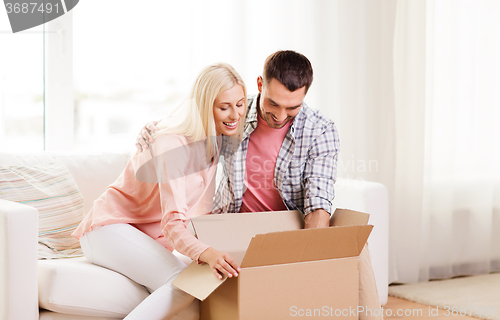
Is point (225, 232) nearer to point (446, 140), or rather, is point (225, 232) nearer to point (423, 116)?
point (423, 116)

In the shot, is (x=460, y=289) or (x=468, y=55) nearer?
(x=460, y=289)

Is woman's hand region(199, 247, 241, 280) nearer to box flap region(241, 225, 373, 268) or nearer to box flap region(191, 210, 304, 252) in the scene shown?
box flap region(241, 225, 373, 268)

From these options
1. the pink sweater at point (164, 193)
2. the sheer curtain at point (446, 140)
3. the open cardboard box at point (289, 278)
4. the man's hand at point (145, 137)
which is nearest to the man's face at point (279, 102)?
the pink sweater at point (164, 193)

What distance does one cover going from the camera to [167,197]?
1417mm

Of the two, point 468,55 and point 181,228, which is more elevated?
point 468,55

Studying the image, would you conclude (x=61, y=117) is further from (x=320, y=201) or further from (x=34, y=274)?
(x=320, y=201)

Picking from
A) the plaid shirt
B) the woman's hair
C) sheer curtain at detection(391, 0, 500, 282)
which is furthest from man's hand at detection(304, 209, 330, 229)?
sheer curtain at detection(391, 0, 500, 282)

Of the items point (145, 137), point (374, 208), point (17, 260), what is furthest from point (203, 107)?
point (374, 208)

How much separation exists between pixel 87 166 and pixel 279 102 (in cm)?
86

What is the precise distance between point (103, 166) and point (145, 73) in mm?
627

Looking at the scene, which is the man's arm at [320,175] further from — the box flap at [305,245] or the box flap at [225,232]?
the box flap at [305,245]

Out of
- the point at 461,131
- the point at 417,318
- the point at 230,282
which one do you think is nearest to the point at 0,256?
the point at 230,282

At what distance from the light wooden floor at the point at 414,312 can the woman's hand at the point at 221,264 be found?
3.84 ft

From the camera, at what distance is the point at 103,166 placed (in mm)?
2035
